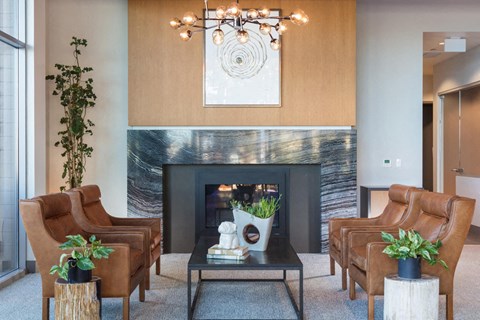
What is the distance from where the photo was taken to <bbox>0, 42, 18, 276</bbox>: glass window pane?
16.4ft

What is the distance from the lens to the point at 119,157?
6.46 metres

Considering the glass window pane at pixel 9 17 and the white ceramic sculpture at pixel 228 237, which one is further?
the glass window pane at pixel 9 17

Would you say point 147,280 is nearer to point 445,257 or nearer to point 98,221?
point 98,221

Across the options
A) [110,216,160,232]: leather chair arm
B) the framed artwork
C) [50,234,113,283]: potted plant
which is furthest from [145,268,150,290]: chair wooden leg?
the framed artwork

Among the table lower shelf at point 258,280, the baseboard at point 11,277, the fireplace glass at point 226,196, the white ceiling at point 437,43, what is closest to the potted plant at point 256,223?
the table lower shelf at point 258,280

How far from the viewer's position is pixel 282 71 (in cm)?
618

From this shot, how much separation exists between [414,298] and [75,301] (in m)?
2.12

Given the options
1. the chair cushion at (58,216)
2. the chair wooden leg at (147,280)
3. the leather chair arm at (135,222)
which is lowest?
the chair wooden leg at (147,280)

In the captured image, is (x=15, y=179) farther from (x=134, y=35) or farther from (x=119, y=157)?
(x=134, y=35)

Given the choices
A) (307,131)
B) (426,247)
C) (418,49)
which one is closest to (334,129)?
(307,131)

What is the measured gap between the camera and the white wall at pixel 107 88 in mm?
6391

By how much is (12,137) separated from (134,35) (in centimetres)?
188

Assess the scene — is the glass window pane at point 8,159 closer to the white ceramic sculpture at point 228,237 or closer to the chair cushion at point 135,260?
the chair cushion at point 135,260

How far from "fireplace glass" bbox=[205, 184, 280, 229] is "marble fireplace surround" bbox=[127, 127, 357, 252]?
1.24ft
